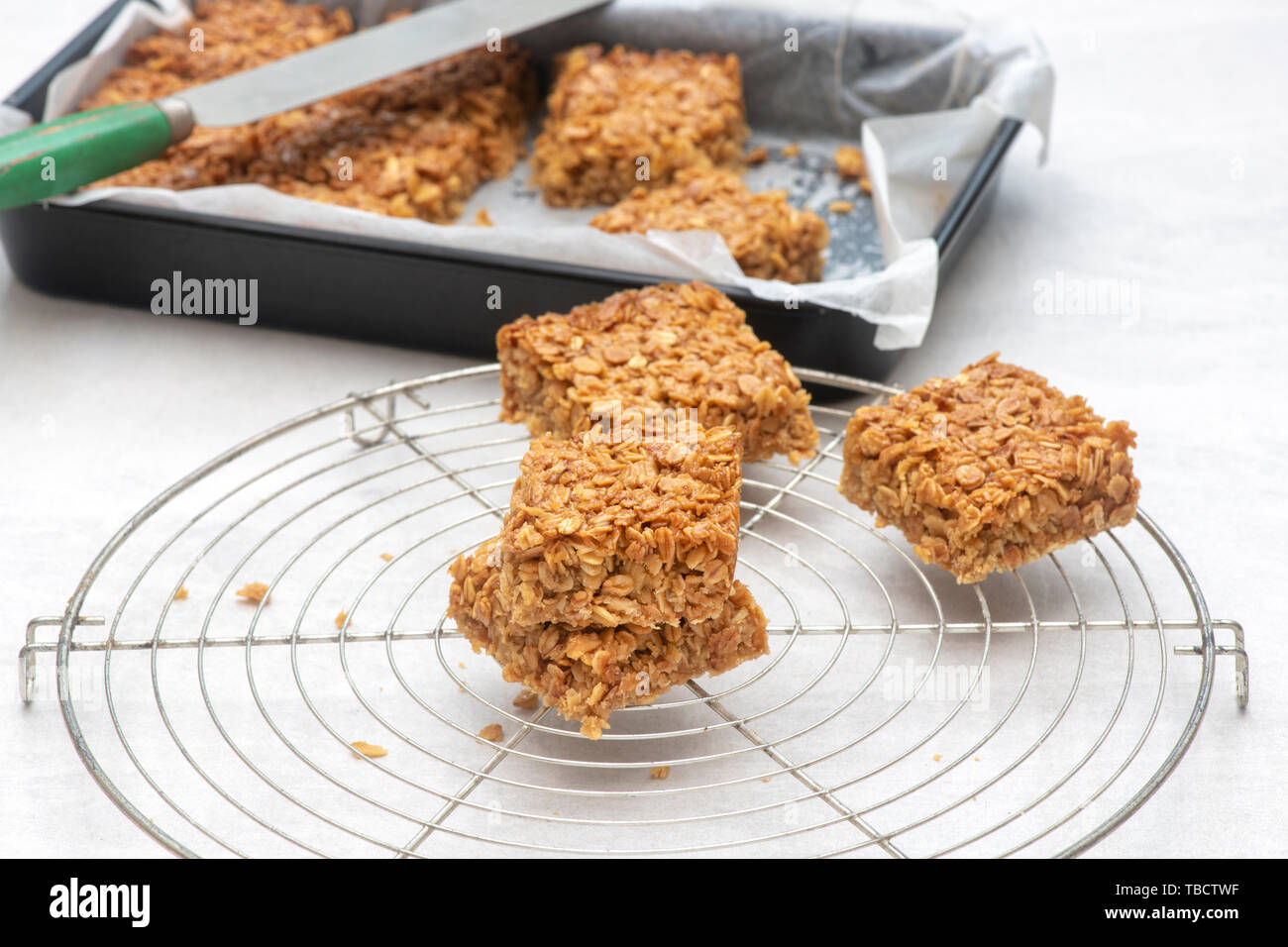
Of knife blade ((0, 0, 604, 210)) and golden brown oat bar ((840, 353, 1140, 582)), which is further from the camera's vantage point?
A: knife blade ((0, 0, 604, 210))

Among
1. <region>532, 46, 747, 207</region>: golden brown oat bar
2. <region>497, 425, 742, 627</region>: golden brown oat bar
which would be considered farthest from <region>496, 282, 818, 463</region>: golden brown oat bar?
<region>532, 46, 747, 207</region>: golden brown oat bar

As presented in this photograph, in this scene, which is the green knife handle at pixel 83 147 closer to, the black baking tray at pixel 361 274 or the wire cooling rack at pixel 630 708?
the black baking tray at pixel 361 274

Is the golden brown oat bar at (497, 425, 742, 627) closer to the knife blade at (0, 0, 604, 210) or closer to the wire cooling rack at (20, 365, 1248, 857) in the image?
the wire cooling rack at (20, 365, 1248, 857)

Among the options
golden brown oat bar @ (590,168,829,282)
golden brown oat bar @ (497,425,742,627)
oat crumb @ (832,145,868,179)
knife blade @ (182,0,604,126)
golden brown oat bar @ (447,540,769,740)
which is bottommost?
golden brown oat bar @ (447,540,769,740)

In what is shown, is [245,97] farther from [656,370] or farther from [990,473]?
[990,473]

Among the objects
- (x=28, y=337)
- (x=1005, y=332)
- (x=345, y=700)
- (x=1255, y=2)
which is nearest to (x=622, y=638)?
(x=345, y=700)

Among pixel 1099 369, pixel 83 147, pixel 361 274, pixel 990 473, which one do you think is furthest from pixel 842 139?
pixel 83 147

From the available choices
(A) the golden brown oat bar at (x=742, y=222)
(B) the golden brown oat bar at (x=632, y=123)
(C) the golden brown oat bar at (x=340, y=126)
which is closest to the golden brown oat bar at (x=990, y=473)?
(A) the golden brown oat bar at (x=742, y=222)
